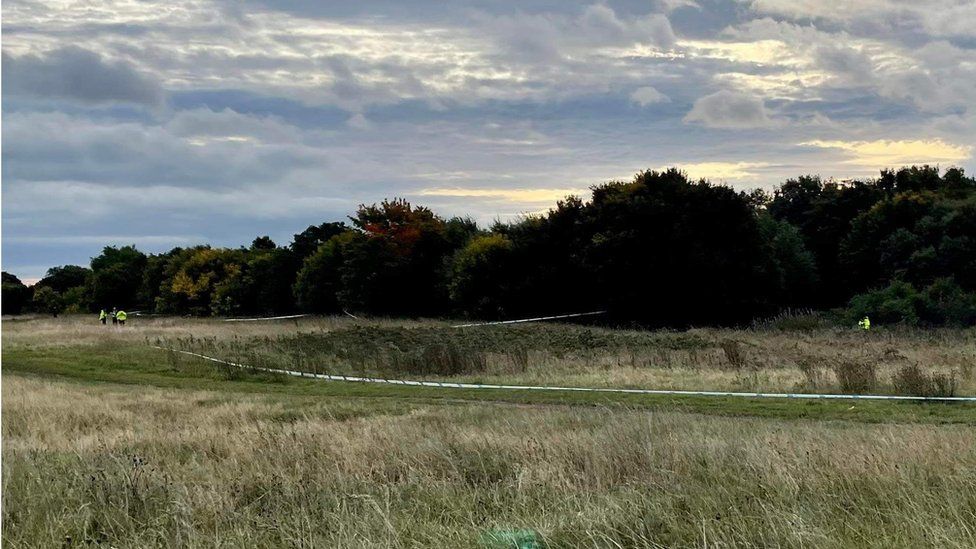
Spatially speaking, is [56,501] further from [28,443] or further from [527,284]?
[527,284]

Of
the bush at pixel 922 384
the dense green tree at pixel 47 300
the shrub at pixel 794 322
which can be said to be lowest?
the bush at pixel 922 384

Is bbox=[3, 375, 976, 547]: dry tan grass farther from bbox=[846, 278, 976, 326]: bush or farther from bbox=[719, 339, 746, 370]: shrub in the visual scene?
bbox=[846, 278, 976, 326]: bush

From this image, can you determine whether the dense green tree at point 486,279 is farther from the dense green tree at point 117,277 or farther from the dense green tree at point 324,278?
the dense green tree at point 117,277

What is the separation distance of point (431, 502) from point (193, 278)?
331 ft

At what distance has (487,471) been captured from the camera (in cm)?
1034

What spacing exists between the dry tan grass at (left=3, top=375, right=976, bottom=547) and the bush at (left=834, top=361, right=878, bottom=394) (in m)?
9.13

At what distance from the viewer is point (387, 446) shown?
11.7m

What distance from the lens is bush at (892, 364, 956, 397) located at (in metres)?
21.0

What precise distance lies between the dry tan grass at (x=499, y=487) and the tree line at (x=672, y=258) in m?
43.7

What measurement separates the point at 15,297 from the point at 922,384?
78.4m

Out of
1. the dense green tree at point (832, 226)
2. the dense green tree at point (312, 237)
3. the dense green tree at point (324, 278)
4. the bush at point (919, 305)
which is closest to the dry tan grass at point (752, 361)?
the bush at point (919, 305)

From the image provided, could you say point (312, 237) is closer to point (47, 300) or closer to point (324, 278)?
point (324, 278)

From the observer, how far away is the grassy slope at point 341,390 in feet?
61.0

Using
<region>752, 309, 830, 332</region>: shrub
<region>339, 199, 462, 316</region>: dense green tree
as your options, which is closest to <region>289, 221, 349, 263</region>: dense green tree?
<region>339, 199, 462, 316</region>: dense green tree
